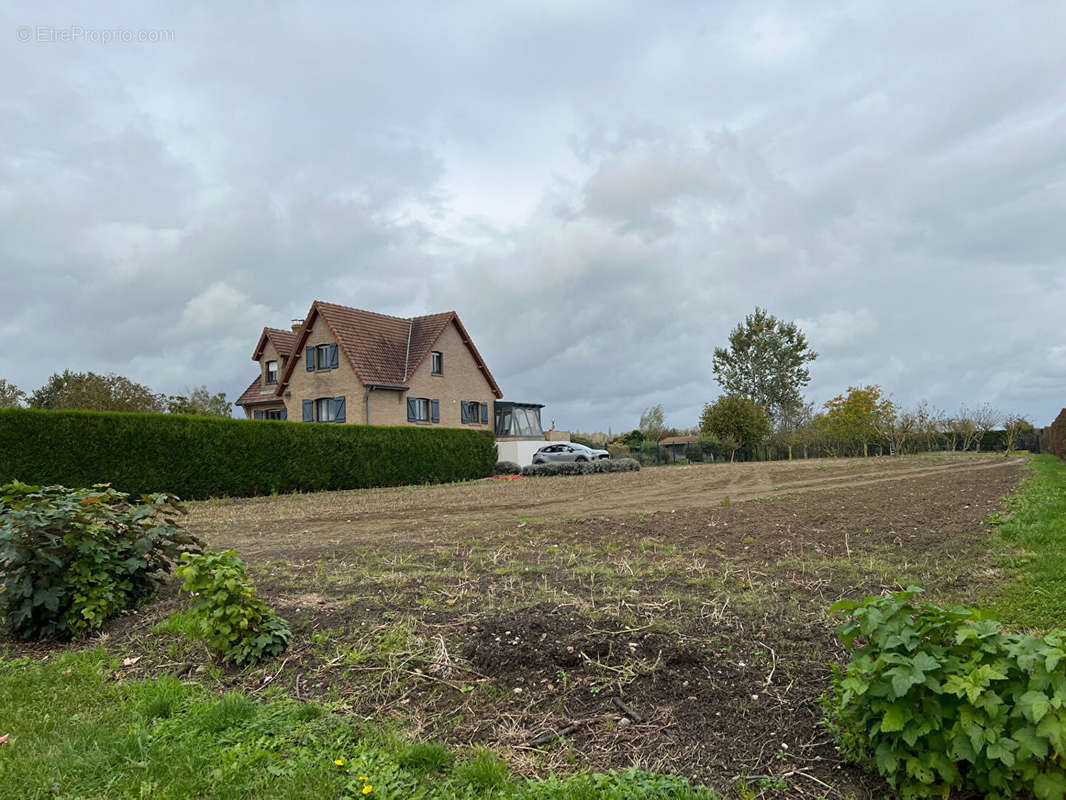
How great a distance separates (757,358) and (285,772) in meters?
58.6

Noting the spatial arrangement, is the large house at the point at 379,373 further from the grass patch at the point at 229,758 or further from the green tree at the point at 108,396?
the grass patch at the point at 229,758

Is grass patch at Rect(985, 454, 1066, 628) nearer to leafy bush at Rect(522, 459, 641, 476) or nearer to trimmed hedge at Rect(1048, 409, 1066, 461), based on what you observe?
trimmed hedge at Rect(1048, 409, 1066, 461)

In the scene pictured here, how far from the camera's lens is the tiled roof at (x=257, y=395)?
38.2 meters

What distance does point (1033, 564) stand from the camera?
5961 millimetres

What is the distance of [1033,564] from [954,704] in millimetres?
4541

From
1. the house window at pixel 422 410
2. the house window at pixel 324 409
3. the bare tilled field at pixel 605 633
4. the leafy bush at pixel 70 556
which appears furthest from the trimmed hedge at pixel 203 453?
the leafy bush at pixel 70 556

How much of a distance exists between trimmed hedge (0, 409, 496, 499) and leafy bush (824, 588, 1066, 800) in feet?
57.1

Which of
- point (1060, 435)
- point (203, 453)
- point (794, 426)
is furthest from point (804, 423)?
point (203, 453)

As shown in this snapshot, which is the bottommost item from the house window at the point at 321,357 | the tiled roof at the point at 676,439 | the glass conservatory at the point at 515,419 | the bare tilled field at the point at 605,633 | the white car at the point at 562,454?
the bare tilled field at the point at 605,633

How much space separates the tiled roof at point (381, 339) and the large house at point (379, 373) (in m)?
0.05

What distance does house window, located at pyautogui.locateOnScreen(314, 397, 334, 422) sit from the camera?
32.9 meters

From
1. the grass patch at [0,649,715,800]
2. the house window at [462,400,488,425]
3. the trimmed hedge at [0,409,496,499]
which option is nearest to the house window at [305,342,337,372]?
the house window at [462,400,488,425]

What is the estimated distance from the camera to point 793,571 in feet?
19.3

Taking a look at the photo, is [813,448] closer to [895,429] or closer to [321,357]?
[895,429]
